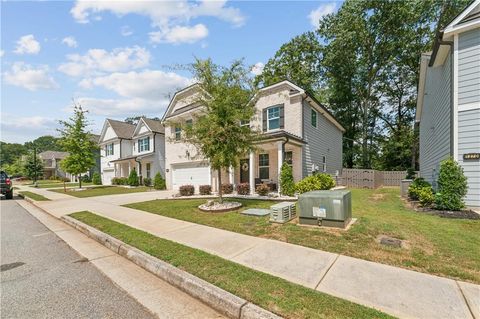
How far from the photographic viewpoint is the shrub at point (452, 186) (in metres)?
7.36

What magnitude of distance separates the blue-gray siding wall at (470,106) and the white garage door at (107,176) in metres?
32.5

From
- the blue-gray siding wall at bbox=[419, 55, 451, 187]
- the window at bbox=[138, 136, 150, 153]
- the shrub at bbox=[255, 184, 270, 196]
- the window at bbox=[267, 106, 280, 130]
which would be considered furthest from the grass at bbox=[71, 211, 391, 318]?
the window at bbox=[138, 136, 150, 153]

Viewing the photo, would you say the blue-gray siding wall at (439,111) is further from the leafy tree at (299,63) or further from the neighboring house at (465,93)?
the leafy tree at (299,63)

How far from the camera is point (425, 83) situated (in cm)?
1370

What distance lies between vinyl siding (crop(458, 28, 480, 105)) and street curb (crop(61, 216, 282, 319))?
9770 millimetres

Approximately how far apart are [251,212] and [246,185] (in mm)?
4907

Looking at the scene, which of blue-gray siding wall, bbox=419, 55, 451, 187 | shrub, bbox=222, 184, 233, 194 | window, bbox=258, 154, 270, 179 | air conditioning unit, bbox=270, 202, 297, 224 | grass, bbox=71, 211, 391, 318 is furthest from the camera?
window, bbox=258, 154, 270, 179

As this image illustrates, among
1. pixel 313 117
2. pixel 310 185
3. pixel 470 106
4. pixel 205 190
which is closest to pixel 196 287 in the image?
pixel 310 185

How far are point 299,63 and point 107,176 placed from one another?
29535 mm

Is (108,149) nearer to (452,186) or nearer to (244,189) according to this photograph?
(244,189)

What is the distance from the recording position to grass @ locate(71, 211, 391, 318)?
261 cm

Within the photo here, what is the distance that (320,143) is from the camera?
16719mm

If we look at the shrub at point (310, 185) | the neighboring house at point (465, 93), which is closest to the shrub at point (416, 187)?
the neighboring house at point (465, 93)

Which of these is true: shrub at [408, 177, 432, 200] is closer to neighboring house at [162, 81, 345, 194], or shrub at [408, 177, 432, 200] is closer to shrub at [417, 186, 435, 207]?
shrub at [417, 186, 435, 207]
